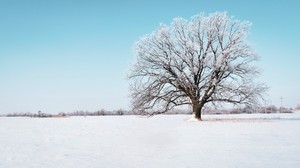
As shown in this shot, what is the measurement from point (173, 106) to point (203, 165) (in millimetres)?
25915

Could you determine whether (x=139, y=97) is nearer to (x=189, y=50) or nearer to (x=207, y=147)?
(x=189, y=50)

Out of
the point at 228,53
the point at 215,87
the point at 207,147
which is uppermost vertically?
the point at 228,53

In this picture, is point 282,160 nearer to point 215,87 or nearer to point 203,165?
point 203,165

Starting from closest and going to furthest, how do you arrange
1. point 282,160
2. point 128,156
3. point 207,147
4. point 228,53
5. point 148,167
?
point 148,167 < point 282,160 < point 128,156 < point 207,147 < point 228,53

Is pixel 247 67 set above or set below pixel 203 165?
above

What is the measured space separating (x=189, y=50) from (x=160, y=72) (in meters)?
3.19

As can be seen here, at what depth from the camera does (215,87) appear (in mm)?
32938

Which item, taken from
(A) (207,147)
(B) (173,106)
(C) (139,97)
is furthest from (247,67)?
(A) (207,147)

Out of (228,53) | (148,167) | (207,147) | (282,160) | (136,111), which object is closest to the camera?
(148,167)

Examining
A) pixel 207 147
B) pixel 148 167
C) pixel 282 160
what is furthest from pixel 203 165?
pixel 207 147

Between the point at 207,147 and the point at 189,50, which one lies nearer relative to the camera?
the point at 207,147

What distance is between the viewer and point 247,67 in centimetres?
3331

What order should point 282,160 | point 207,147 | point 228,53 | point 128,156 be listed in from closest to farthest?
1. point 282,160
2. point 128,156
3. point 207,147
4. point 228,53

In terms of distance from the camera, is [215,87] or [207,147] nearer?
[207,147]
